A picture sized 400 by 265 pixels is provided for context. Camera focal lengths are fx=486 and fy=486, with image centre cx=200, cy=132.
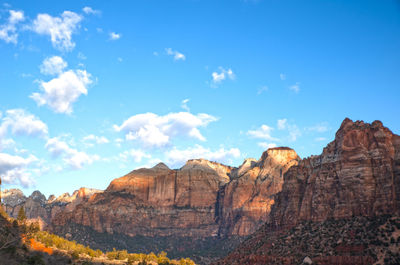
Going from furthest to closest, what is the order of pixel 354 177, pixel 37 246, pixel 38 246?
pixel 354 177 < pixel 38 246 < pixel 37 246

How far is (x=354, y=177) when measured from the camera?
359 ft

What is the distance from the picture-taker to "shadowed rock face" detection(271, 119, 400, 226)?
105 metres

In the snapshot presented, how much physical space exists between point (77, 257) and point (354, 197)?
6182 centimetres

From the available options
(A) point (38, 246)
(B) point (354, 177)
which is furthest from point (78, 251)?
(B) point (354, 177)

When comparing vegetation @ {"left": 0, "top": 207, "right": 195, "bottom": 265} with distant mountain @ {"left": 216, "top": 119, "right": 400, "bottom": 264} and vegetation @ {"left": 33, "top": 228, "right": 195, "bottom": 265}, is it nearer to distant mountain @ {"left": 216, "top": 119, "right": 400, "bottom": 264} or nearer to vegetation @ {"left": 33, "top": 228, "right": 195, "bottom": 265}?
vegetation @ {"left": 33, "top": 228, "right": 195, "bottom": 265}

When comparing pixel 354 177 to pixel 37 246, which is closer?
pixel 37 246

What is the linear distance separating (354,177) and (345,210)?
25.3 ft

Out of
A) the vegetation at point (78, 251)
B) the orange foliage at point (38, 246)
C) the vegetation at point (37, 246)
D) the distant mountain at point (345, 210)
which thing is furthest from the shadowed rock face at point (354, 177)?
the orange foliage at point (38, 246)

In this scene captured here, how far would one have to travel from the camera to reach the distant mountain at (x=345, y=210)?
95.2 metres

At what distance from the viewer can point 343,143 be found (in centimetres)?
11375

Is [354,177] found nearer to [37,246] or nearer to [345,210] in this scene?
[345,210]

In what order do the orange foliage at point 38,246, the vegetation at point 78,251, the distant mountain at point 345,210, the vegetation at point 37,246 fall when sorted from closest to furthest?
the vegetation at point 37,246, the orange foliage at point 38,246, the distant mountain at point 345,210, the vegetation at point 78,251

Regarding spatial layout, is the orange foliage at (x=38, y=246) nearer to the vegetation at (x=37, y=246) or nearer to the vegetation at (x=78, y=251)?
the vegetation at (x=37, y=246)

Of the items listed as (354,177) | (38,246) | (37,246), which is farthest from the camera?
(354,177)
